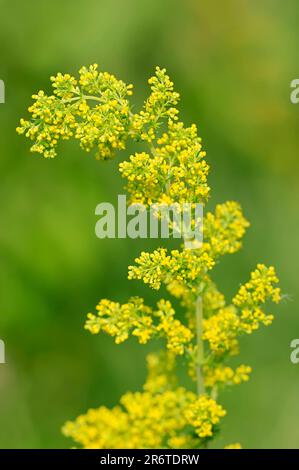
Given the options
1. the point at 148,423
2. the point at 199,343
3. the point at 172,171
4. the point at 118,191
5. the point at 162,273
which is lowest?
the point at 148,423

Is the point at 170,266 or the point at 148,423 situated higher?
the point at 170,266

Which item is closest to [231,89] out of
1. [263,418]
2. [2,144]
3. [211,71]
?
[211,71]

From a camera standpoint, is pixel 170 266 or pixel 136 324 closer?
pixel 170 266

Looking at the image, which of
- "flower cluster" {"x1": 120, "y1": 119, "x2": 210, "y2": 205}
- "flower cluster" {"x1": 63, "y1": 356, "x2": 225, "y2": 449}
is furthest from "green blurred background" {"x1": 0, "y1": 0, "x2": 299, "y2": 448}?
"flower cluster" {"x1": 120, "y1": 119, "x2": 210, "y2": 205}

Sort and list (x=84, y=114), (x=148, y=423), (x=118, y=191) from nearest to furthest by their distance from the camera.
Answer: (x=84, y=114), (x=148, y=423), (x=118, y=191)

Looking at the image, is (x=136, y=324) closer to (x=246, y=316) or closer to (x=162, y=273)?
(x=162, y=273)

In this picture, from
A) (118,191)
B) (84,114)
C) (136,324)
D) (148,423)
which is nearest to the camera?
(84,114)

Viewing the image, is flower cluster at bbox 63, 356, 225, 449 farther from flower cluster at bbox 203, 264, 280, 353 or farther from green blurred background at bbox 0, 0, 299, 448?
green blurred background at bbox 0, 0, 299, 448

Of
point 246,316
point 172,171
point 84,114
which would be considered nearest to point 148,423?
point 246,316
